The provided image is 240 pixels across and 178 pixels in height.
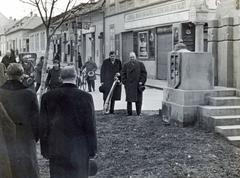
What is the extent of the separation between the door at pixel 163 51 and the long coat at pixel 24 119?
24225 mm

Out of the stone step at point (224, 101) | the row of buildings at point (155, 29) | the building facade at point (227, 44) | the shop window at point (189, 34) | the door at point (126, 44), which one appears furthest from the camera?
the door at point (126, 44)

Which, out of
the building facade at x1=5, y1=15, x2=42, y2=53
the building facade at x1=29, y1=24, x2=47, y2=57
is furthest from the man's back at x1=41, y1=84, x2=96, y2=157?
the building facade at x1=5, y1=15, x2=42, y2=53

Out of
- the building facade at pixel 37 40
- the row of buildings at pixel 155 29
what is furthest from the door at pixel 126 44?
the building facade at pixel 37 40

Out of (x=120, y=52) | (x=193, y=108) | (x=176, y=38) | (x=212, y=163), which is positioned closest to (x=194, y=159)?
(x=212, y=163)

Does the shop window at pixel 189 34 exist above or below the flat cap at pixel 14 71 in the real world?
above

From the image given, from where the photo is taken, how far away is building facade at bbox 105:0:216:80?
26.0 metres

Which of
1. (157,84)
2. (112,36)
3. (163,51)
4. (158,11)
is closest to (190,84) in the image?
(157,84)

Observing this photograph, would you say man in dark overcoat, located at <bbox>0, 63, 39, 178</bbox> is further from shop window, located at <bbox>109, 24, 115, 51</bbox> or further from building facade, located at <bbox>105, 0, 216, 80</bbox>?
shop window, located at <bbox>109, 24, 115, 51</bbox>

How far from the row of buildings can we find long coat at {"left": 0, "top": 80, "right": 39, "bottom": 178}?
20.2ft

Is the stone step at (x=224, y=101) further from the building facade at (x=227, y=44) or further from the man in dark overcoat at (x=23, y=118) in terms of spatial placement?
the man in dark overcoat at (x=23, y=118)

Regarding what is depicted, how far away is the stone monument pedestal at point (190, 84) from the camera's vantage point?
9812 mm

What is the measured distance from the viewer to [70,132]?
491 cm

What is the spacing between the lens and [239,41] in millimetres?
10484

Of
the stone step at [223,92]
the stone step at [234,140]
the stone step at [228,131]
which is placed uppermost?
the stone step at [223,92]
